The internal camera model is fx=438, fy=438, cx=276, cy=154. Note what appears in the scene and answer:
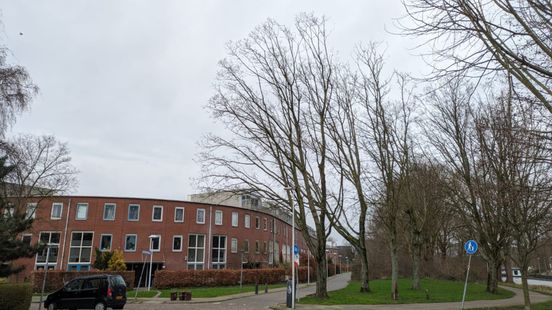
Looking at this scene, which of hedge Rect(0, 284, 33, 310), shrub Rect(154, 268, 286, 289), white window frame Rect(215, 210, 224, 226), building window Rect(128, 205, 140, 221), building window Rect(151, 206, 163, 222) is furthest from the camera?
white window frame Rect(215, 210, 224, 226)

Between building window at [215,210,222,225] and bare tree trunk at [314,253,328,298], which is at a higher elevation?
building window at [215,210,222,225]

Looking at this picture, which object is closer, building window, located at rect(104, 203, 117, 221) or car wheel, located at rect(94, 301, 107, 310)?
car wheel, located at rect(94, 301, 107, 310)

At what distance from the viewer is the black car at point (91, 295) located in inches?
819

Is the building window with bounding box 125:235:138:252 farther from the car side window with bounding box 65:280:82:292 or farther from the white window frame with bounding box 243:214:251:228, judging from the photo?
the car side window with bounding box 65:280:82:292

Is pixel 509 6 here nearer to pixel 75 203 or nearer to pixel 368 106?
pixel 368 106

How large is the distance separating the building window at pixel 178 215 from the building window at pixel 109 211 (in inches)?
267

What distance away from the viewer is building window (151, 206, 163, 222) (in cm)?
5047

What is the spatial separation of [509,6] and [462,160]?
71.0ft

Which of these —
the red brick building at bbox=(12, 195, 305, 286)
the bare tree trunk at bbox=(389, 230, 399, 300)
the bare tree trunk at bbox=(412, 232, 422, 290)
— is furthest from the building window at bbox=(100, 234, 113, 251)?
the bare tree trunk at bbox=(389, 230, 399, 300)

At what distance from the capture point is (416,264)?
3419cm

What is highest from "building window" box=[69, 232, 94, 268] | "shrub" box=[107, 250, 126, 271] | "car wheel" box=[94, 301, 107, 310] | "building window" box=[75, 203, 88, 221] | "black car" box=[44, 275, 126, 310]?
"building window" box=[75, 203, 88, 221]

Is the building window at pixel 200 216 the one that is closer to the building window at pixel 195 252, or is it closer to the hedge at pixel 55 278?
the building window at pixel 195 252

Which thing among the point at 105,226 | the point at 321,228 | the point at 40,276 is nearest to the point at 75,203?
the point at 105,226

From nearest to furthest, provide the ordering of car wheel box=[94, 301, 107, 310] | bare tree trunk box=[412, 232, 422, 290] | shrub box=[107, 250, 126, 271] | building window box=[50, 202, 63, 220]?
car wheel box=[94, 301, 107, 310] → bare tree trunk box=[412, 232, 422, 290] → shrub box=[107, 250, 126, 271] → building window box=[50, 202, 63, 220]
